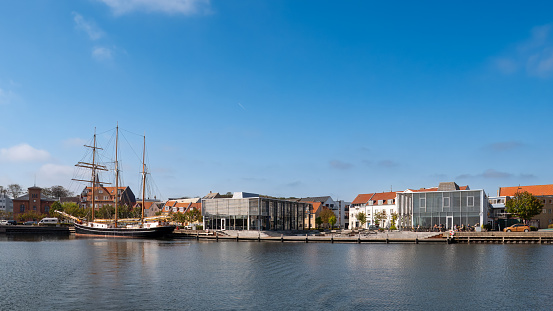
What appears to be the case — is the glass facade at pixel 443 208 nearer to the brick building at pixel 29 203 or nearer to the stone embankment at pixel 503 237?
the stone embankment at pixel 503 237

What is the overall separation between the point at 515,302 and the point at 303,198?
137876 millimetres

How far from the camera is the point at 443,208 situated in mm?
98625

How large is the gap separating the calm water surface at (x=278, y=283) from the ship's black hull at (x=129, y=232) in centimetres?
5503

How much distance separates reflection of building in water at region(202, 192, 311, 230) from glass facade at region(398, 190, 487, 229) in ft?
109

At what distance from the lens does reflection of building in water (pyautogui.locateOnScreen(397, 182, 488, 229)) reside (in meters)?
95.8

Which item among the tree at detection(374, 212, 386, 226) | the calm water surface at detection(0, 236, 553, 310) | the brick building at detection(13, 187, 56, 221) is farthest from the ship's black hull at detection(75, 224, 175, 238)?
the brick building at detection(13, 187, 56, 221)

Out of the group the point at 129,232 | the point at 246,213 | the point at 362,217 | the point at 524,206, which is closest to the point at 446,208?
the point at 524,206

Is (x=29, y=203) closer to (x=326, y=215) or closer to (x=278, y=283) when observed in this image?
(x=326, y=215)

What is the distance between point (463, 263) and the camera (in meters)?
53.1

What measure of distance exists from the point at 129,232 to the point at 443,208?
270 ft

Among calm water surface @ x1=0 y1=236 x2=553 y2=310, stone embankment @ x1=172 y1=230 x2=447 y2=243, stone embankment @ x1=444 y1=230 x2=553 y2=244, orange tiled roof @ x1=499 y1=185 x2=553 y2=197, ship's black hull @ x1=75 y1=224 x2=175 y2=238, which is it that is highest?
orange tiled roof @ x1=499 y1=185 x2=553 y2=197

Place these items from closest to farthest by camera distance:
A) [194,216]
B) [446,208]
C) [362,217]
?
[446,208] → [362,217] → [194,216]

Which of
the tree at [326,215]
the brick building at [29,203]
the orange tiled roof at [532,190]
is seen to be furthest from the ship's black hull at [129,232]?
the orange tiled roof at [532,190]

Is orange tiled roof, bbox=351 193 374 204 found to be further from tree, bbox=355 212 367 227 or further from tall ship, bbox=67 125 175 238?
tall ship, bbox=67 125 175 238
